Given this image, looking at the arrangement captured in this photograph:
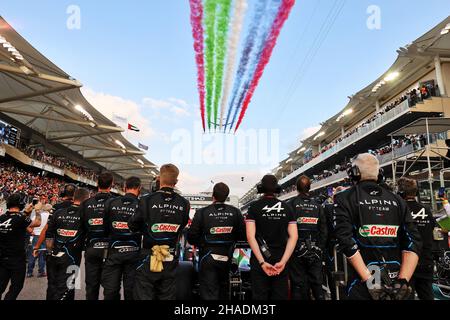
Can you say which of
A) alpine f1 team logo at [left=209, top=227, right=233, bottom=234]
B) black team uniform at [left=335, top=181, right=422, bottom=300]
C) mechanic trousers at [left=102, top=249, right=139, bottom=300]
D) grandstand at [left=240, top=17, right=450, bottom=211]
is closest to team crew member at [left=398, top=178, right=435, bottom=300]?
black team uniform at [left=335, top=181, right=422, bottom=300]

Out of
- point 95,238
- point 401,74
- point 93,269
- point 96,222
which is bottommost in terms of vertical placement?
point 93,269

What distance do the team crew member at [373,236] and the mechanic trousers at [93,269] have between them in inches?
122

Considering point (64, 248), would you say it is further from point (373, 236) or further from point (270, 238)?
point (373, 236)

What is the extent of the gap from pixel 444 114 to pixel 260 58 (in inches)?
556

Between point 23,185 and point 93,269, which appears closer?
point 93,269

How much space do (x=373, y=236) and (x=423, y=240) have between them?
1890mm

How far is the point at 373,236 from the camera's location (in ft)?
7.98

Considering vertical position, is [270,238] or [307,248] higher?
[270,238]

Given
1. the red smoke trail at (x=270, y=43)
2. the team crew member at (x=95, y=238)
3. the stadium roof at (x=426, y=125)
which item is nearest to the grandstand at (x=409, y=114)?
the stadium roof at (x=426, y=125)

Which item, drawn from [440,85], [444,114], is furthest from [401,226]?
[440,85]

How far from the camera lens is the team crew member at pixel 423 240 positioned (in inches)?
141

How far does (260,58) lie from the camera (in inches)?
484

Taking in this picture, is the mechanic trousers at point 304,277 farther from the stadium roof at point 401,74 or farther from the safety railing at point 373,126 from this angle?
the stadium roof at point 401,74

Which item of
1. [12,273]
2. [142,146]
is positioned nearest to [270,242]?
[12,273]
